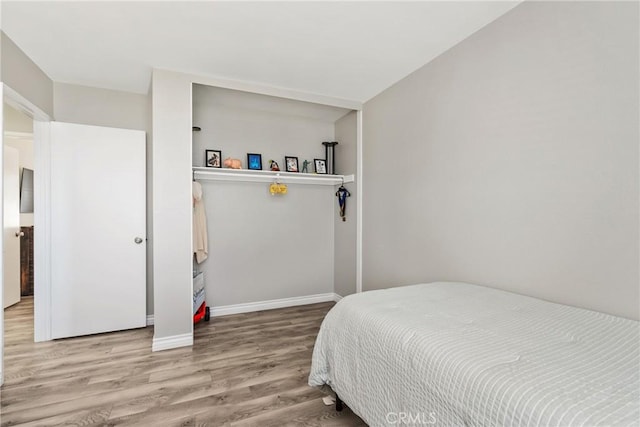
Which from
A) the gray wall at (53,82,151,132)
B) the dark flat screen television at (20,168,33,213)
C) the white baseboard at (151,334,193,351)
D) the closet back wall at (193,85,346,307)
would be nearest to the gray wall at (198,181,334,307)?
the closet back wall at (193,85,346,307)

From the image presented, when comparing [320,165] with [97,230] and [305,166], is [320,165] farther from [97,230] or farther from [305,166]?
[97,230]

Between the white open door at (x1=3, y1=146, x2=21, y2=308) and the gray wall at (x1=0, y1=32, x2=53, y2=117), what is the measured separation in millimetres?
1509

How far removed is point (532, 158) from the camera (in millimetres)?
1779

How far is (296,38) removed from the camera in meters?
2.22

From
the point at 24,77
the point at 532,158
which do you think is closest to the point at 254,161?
the point at 24,77

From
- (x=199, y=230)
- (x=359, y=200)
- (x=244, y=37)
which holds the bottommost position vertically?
(x=199, y=230)

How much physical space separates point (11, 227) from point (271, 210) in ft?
10.9

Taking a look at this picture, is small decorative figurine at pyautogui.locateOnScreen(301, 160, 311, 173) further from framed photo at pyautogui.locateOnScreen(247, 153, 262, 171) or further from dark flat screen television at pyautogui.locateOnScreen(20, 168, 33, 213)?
dark flat screen television at pyautogui.locateOnScreen(20, 168, 33, 213)

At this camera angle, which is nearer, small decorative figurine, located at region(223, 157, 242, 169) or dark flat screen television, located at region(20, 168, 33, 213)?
small decorative figurine, located at region(223, 157, 242, 169)

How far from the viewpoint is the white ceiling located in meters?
1.90

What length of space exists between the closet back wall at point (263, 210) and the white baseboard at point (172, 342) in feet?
2.61

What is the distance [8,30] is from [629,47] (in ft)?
12.5

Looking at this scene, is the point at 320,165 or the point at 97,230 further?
the point at 320,165

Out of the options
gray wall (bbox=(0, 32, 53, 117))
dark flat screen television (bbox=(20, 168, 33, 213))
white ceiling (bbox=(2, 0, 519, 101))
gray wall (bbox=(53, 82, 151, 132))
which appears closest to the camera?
white ceiling (bbox=(2, 0, 519, 101))
